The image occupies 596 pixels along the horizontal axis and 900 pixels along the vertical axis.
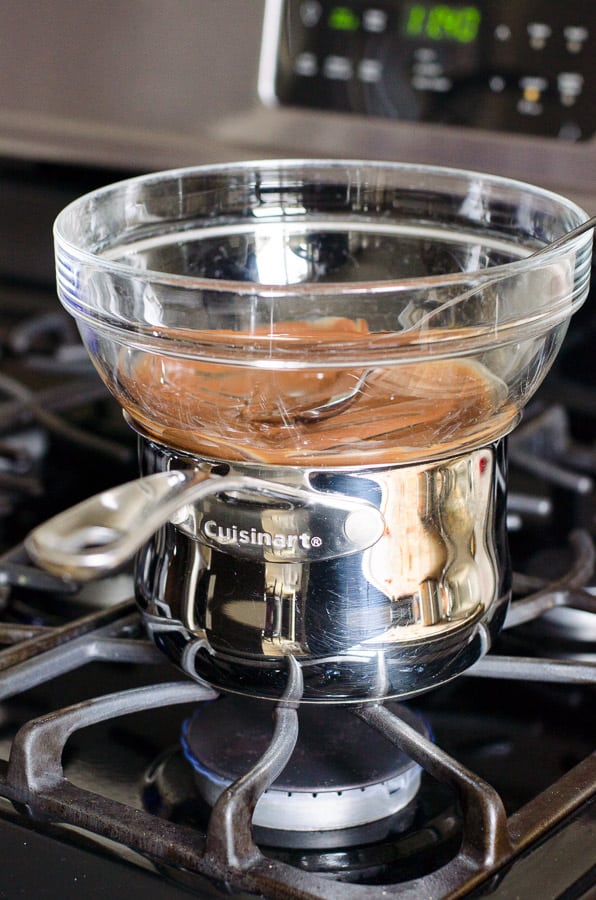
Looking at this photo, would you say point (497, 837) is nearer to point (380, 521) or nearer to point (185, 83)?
point (380, 521)

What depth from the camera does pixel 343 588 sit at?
39 centimetres

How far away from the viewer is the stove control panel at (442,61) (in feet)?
2.22

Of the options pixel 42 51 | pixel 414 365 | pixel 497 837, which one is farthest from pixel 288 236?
pixel 42 51

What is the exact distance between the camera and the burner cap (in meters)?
0.41

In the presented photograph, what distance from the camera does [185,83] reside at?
79cm

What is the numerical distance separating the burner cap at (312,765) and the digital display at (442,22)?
0.44 m

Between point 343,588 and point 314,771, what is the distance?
9cm

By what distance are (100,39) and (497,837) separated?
653mm

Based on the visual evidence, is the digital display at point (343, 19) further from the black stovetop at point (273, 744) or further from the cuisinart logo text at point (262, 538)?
the cuisinart logo text at point (262, 538)

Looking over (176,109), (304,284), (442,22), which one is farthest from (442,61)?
(304,284)

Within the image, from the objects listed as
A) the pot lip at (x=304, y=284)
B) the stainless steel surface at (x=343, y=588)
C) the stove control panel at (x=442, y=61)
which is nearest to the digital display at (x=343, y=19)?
the stove control panel at (x=442, y=61)

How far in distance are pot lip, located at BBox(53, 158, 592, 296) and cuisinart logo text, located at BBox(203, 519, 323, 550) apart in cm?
8

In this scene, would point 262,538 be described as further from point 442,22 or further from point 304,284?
point 442,22

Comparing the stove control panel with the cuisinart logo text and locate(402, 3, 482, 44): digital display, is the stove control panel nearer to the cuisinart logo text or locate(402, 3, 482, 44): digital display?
locate(402, 3, 482, 44): digital display
